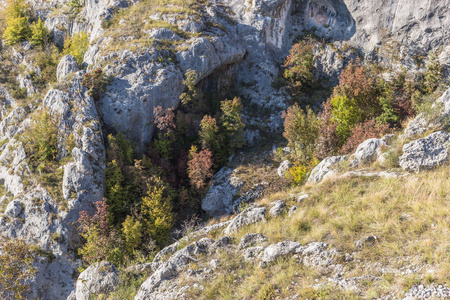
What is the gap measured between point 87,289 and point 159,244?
5.74 m

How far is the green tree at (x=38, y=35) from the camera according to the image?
103ft

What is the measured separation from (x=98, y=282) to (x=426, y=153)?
1465 centimetres

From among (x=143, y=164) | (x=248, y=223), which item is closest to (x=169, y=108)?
(x=143, y=164)

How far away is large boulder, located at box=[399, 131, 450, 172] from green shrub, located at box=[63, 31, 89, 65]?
2936 cm

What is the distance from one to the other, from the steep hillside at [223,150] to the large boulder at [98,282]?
8 centimetres

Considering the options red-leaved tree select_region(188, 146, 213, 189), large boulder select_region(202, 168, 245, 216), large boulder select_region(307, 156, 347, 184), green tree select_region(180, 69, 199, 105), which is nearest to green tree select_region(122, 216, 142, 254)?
red-leaved tree select_region(188, 146, 213, 189)

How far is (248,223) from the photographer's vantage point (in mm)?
12273

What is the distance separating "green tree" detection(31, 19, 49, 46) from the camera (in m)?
31.3

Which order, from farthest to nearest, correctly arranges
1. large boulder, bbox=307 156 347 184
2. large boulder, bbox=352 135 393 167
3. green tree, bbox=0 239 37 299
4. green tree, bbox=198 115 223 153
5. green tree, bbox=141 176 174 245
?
green tree, bbox=198 115 223 153 < green tree, bbox=141 176 174 245 < large boulder, bbox=307 156 347 184 < green tree, bbox=0 239 37 299 < large boulder, bbox=352 135 393 167

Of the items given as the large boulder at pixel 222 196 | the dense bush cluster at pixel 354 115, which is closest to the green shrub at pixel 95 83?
the large boulder at pixel 222 196

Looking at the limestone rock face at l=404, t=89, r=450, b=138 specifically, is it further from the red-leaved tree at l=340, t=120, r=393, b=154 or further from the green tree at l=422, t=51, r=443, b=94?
the green tree at l=422, t=51, r=443, b=94

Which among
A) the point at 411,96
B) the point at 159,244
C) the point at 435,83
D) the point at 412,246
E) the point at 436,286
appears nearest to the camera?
the point at 436,286

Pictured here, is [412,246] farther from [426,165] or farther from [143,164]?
[143,164]

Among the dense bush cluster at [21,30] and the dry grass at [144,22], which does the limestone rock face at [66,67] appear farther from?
the dense bush cluster at [21,30]
